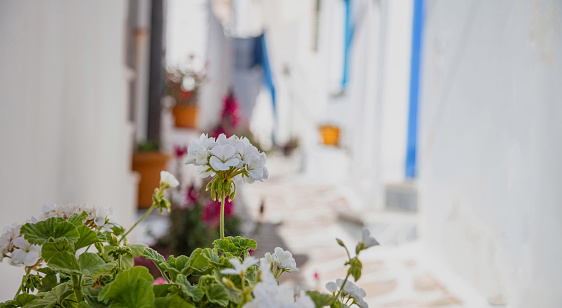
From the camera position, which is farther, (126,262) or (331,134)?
(331,134)

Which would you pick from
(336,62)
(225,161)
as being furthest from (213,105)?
(225,161)

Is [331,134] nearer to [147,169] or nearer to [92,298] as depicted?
[147,169]

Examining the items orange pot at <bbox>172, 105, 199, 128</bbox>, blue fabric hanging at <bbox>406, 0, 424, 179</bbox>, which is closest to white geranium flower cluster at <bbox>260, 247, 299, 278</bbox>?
blue fabric hanging at <bbox>406, 0, 424, 179</bbox>

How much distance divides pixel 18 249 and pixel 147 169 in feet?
12.6

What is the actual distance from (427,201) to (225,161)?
2.82 meters

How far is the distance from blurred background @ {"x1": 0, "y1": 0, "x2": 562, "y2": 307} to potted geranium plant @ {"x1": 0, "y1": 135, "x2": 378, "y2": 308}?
66cm

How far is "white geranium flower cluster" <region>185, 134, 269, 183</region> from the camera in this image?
673 millimetres

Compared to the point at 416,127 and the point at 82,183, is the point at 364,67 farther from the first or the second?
the point at 82,183

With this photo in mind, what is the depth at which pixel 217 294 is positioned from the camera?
0.62m

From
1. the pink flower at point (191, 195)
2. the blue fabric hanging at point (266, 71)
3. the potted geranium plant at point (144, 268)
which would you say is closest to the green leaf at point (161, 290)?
the potted geranium plant at point (144, 268)

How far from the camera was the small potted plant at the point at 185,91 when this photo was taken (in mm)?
5961

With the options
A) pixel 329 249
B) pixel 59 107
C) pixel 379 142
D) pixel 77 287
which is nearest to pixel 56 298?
pixel 77 287

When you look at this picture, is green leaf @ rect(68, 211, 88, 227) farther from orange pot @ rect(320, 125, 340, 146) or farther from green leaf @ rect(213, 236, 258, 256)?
orange pot @ rect(320, 125, 340, 146)

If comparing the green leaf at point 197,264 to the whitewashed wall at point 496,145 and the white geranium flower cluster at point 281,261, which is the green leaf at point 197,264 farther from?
the whitewashed wall at point 496,145
